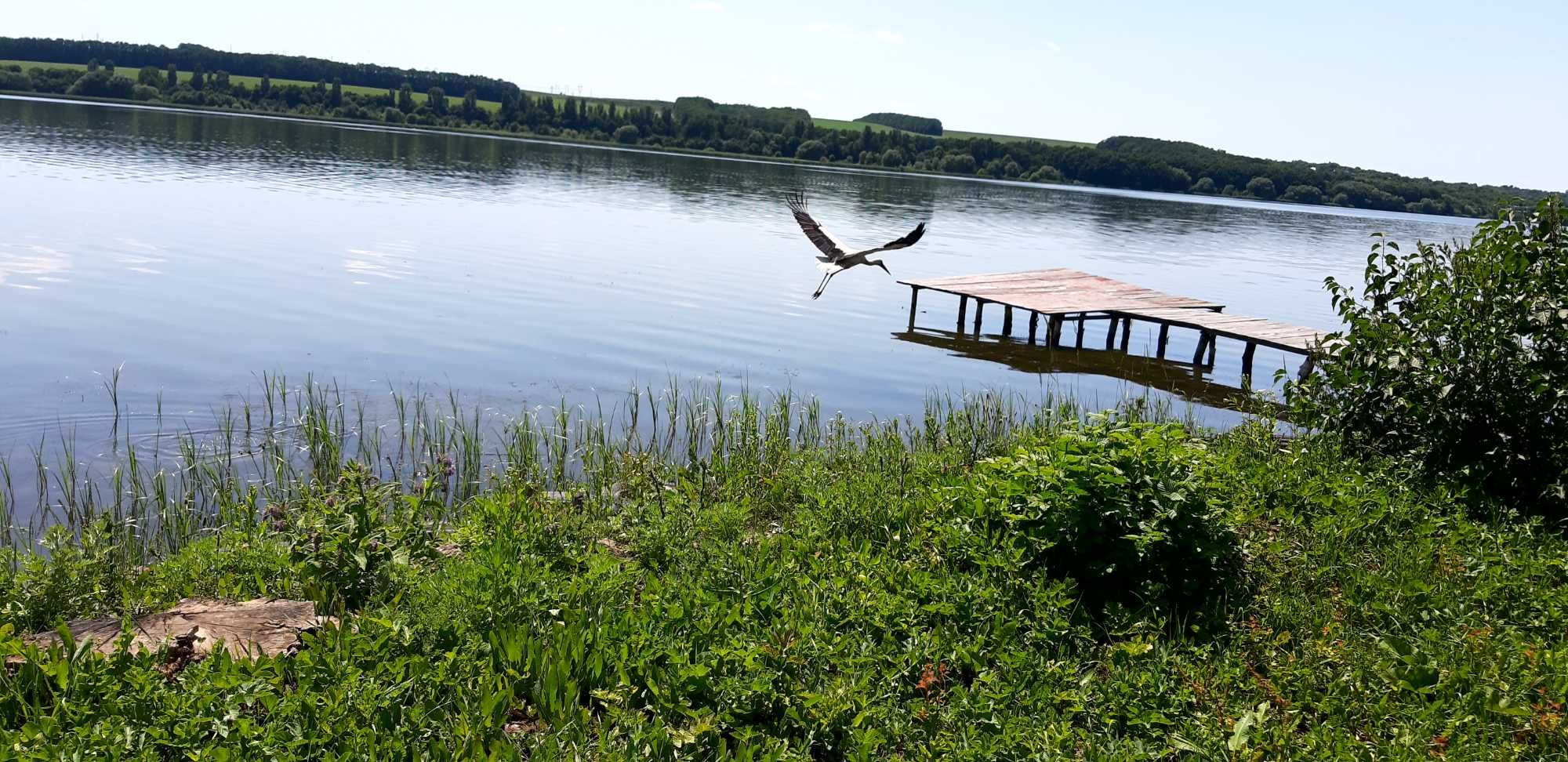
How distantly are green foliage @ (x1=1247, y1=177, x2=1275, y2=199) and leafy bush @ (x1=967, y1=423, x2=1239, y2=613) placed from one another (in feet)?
408

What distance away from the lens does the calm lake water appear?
1484 cm

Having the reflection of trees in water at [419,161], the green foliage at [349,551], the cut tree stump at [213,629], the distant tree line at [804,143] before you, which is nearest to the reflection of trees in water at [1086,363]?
the green foliage at [349,551]

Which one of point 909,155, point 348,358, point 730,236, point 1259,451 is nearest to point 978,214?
point 730,236

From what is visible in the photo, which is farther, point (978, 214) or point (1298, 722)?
point (978, 214)

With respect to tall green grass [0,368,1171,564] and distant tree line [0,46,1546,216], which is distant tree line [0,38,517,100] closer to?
distant tree line [0,46,1546,216]

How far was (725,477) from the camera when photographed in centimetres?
884

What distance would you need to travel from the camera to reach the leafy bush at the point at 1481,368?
7.84 metres

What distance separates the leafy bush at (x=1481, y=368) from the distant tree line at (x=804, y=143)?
109 meters

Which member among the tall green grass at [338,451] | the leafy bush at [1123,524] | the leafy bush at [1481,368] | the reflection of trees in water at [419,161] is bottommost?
the tall green grass at [338,451]

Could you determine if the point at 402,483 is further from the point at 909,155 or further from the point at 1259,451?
the point at 909,155

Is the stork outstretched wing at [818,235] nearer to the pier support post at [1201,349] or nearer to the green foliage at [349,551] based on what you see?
the green foliage at [349,551]

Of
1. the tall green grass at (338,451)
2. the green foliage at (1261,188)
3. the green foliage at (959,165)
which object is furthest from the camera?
the green foliage at (959,165)

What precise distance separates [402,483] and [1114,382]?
1278 cm

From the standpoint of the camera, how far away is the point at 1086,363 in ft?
67.6
